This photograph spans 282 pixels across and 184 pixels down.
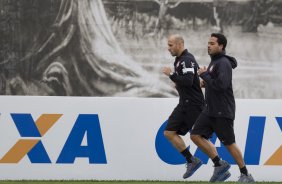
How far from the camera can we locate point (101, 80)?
11.6 meters

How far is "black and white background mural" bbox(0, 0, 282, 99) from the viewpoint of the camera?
11.4 meters

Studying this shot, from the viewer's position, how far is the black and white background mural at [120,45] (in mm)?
11445

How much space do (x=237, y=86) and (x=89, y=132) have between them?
2.18 m

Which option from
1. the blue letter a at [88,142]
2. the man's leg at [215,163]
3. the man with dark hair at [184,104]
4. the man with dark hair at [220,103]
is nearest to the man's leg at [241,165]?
the man with dark hair at [220,103]

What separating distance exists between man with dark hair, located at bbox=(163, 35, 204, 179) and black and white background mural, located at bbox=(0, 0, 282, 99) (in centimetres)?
93

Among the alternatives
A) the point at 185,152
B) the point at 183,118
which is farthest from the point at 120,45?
the point at 185,152

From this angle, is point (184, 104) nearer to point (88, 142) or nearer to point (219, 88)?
point (219, 88)

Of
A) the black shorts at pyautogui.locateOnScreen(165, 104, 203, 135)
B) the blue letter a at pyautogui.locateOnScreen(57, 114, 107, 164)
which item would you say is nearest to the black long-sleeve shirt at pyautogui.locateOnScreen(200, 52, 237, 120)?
the black shorts at pyautogui.locateOnScreen(165, 104, 203, 135)

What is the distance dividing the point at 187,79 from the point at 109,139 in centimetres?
168

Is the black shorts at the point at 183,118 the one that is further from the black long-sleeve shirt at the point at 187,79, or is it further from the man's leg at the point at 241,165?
the man's leg at the point at 241,165

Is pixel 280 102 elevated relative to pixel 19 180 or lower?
elevated

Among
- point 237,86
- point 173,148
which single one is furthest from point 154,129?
point 237,86

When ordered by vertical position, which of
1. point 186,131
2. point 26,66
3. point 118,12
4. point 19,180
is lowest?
point 19,180

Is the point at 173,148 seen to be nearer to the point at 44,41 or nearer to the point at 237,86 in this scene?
the point at 237,86
